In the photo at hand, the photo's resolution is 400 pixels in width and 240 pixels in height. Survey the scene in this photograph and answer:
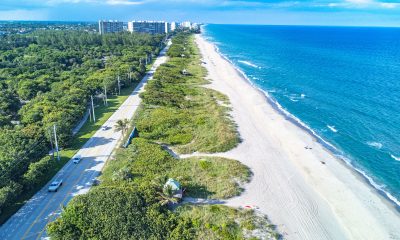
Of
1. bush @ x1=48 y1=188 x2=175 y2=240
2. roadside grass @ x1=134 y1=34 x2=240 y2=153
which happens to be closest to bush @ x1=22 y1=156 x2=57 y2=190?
bush @ x1=48 y1=188 x2=175 y2=240

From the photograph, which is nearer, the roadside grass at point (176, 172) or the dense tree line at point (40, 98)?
the dense tree line at point (40, 98)

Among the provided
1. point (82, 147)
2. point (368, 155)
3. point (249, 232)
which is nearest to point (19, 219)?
point (82, 147)

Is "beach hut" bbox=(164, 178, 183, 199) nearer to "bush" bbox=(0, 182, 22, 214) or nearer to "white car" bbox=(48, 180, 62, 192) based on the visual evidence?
"white car" bbox=(48, 180, 62, 192)

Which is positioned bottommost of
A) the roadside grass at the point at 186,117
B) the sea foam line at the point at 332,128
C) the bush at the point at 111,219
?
the sea foam line at the point at 332,128

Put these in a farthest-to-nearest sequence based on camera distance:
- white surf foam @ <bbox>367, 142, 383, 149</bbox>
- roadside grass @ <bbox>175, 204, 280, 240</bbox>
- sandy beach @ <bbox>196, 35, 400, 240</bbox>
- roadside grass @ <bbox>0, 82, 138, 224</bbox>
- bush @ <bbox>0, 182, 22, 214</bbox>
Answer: white surf foam @ <bbox>367, 142, 383, 149</bbox>
roadside grass @ <bbox>0, 82, 138, 224</bbox>
sandy beach @ <bbox>196, 35, 400, 240</bbox>
bush @ <bbox>0, 182, 22, 214</bbox>
roadside grass @ <bbox>175, 204, 280, 240</bbox>

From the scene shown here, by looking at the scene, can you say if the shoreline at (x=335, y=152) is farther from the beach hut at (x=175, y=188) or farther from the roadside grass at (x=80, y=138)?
the roadside grass at (x=80, y=138)

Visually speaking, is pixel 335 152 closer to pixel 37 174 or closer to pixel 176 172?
pixel 176 172

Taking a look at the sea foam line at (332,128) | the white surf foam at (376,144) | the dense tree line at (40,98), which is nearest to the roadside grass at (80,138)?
the dense tree line at (40,98)

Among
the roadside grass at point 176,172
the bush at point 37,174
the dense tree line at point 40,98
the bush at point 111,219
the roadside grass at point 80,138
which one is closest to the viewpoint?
the bush at point 111,219
